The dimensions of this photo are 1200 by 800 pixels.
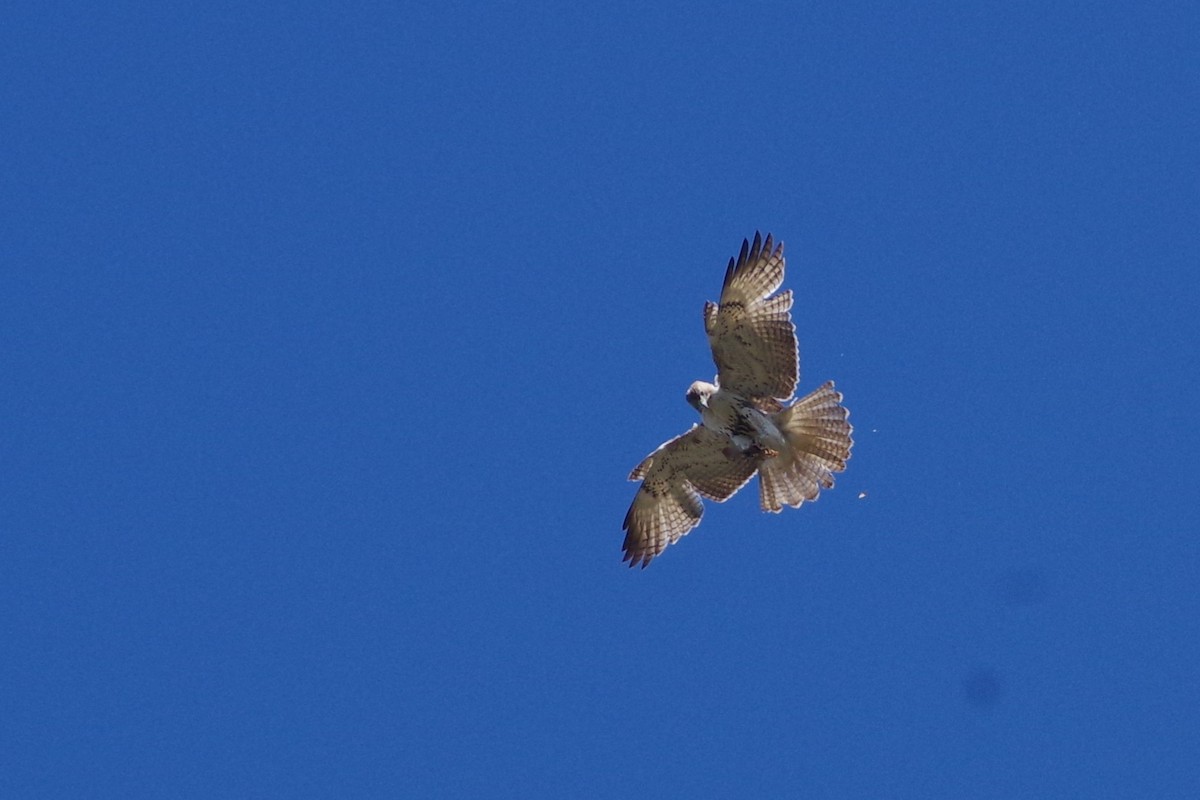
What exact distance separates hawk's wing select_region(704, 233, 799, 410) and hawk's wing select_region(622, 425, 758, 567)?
0.95m

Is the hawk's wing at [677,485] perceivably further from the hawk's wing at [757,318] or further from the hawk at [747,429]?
the hawk's wing at [757,318]

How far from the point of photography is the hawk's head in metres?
16.0

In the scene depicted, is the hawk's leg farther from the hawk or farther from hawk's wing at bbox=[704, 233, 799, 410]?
hawk's wing at bbox=[704, 233, 799, 410]

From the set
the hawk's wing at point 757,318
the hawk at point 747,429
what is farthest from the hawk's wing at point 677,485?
the hawk's wing at point 757,318

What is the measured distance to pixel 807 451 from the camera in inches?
632

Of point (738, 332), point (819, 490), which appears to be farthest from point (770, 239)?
point (819, 490)

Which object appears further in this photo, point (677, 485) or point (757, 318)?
point (677, 485)

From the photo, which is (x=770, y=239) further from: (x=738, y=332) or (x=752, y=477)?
(x=752, y=477)

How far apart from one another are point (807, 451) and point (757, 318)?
1316 millimetres

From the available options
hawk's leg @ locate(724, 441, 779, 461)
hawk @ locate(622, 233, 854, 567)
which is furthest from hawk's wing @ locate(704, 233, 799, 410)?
hawk's leg @ locate(724, 441, 779, 461)

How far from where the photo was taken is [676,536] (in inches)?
678

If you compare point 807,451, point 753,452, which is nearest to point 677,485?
point 753,452

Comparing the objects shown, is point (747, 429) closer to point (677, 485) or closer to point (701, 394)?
point (701, 394)

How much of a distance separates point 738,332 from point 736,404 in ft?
2.37
